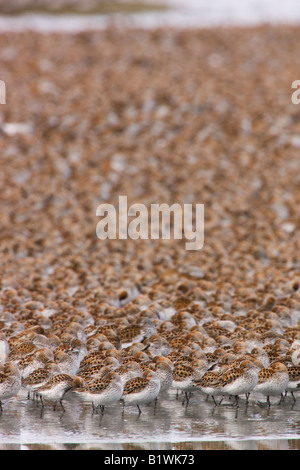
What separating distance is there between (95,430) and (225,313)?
2892mm

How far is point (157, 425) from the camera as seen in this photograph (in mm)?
7293

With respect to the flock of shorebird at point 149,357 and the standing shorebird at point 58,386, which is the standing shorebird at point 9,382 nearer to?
the flock of shorebird at point 149,357

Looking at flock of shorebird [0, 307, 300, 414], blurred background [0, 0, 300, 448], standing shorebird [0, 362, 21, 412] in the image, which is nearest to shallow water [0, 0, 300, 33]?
blurred background [0, 0, 300, 448]

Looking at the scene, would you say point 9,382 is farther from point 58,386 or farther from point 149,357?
point 149,357

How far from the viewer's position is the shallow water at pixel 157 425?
6.93 metres

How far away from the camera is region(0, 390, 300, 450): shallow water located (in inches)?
273

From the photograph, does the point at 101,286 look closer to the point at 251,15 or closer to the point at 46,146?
the point at 46,146

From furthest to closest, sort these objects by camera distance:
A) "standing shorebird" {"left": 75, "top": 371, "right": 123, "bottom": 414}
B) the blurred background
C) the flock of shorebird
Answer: the blurred background
the flock of shorebird
"standing shorebird" {"left": 75, "top": 371, "right": 123, "bottom": 414}

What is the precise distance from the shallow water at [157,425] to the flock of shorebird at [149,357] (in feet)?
0.44

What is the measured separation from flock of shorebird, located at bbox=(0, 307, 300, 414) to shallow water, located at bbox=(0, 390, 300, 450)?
0.44 ft

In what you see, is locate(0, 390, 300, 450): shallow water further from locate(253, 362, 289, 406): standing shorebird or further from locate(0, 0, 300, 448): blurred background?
locate(253, 362, 289, 406): standing shorebird

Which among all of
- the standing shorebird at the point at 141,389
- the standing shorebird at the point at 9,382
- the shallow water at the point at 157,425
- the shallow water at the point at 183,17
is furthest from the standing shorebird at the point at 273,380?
the shallow water at the point at 183,17

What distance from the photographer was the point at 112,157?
1672 centimetres
